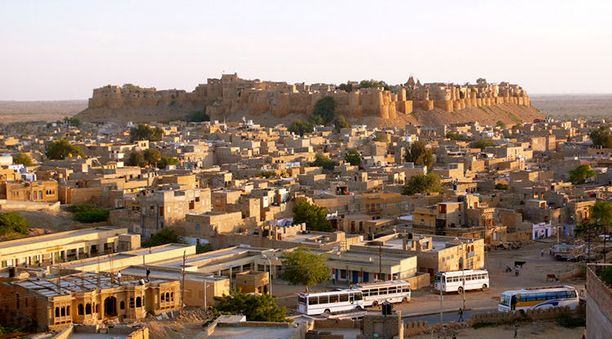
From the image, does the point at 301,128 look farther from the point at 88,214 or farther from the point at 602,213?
the point at 602,213

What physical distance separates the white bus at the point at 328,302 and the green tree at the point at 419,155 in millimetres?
25360

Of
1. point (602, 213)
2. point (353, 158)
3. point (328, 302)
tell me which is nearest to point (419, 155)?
point (353, 158)

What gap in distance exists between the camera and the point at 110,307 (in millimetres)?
19875

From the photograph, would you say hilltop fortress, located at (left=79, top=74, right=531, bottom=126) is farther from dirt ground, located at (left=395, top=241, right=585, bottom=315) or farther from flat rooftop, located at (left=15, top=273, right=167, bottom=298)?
flat rooftop, located at (left=15, top=273, right=167, bottom=298)

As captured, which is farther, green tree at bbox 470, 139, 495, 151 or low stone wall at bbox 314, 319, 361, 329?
green tree at bbox 470, 139, 495, 151

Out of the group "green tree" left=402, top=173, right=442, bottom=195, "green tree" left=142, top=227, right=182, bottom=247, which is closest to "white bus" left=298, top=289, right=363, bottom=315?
"green tree" left=142, top=227, right=182, bottom=247

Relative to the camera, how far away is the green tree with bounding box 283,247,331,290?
77.4 feet

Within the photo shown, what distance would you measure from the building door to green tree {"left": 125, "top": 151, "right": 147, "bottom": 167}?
25.7 meters

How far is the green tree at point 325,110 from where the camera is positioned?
77438 millimetres

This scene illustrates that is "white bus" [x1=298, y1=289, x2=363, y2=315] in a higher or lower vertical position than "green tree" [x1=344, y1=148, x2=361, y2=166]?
lower

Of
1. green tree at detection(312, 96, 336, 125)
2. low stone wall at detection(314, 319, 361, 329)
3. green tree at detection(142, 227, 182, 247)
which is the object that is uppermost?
green tree at detection(312, 96, 336, 125)

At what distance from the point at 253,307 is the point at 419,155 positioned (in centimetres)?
2939

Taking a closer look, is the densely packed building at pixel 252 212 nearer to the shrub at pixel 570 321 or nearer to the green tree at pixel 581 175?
the green tree at pixel 581 175

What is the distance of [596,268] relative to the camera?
22.5m
